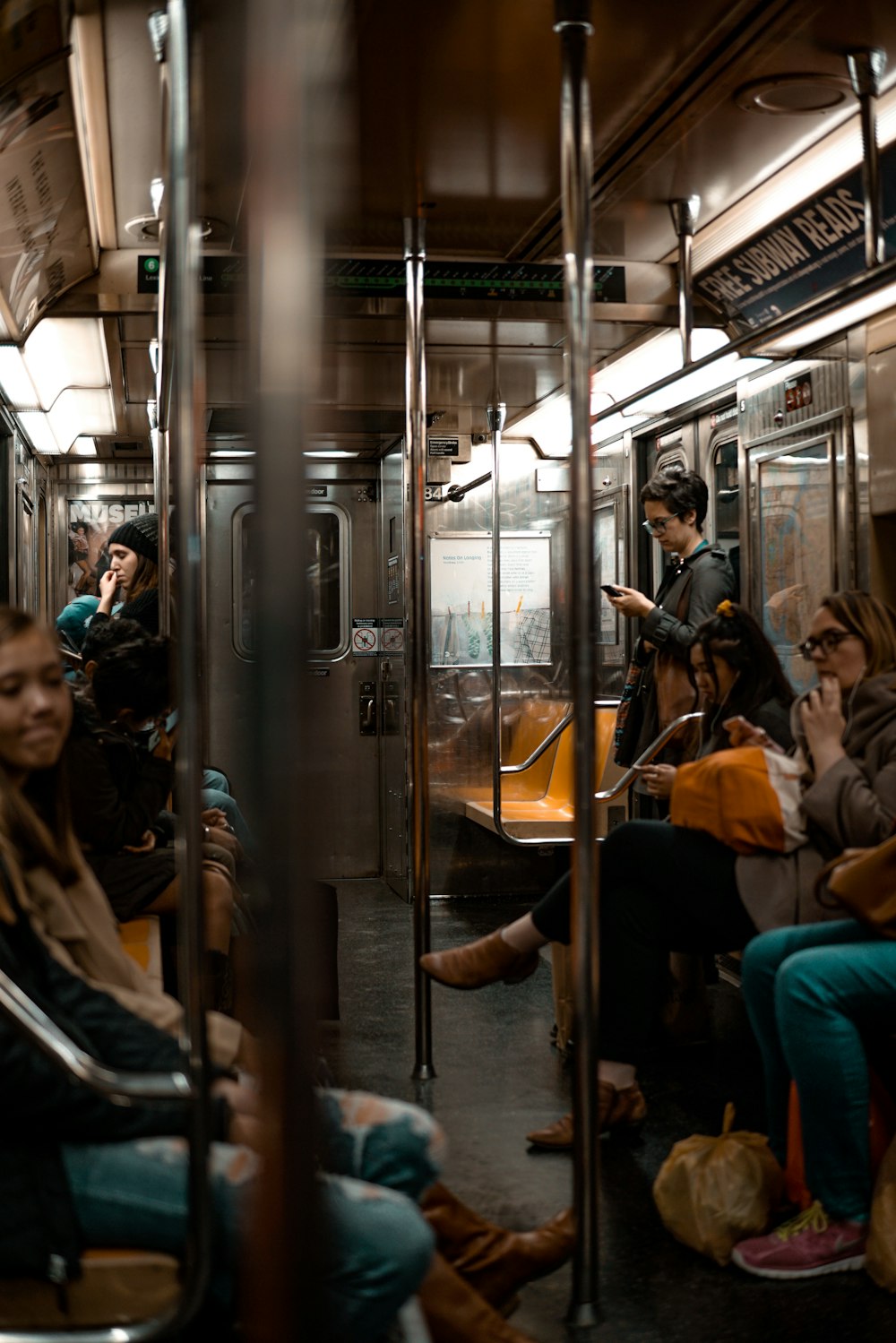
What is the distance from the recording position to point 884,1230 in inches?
98.4

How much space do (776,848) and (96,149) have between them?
2.52m

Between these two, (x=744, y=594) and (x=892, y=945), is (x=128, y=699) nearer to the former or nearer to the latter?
(x=892, y=945)

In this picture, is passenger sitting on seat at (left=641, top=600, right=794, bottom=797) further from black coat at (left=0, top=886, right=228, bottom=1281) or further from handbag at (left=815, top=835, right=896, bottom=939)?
black coat at (left=0, top=886, right=228, bottom=1281)

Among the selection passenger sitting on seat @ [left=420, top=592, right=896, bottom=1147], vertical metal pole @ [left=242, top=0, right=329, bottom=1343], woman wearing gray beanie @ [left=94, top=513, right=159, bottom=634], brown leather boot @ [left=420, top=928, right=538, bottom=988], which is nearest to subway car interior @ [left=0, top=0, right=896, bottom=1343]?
vertical metal pole @ [left=242, top=0, right=329, bottom=1343]

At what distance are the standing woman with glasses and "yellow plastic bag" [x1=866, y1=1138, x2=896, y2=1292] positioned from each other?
76.7 inches

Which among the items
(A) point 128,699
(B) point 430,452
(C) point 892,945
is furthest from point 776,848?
(B) point 430,452

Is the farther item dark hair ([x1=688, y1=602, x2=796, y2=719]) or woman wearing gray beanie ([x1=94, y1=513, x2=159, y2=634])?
dark hair ([x1=688, y1=602, x2=796, y2=719])

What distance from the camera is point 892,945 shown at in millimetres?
2648

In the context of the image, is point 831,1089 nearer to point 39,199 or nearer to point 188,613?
point 188,613

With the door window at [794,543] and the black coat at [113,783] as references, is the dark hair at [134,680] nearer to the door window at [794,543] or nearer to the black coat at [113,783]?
the black coat at [113,783]

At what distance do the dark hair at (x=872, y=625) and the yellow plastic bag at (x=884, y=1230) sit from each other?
1.07 metres

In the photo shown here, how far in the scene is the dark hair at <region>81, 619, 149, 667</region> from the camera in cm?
273

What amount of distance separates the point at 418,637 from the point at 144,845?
151 centimetres

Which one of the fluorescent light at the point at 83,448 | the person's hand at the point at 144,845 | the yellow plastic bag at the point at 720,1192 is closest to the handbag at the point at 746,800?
the yellow plastic bag at the point at 720,1192
